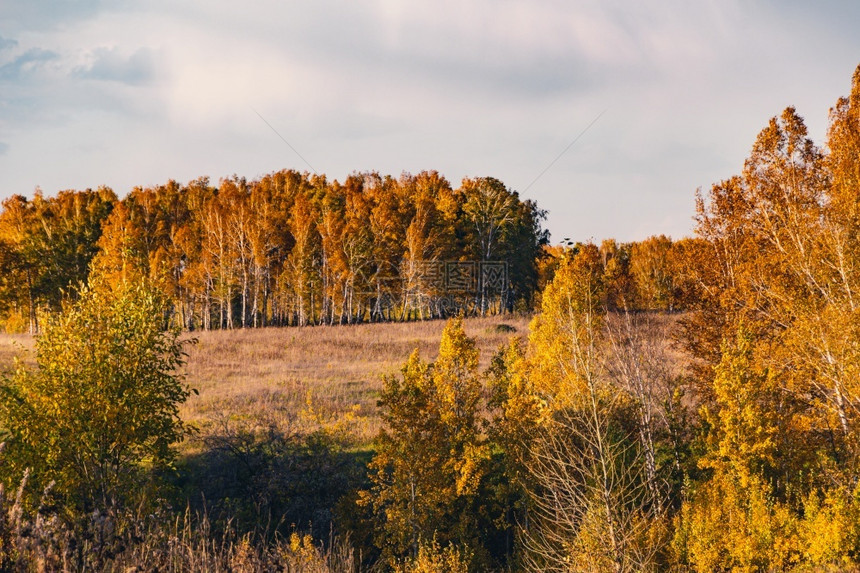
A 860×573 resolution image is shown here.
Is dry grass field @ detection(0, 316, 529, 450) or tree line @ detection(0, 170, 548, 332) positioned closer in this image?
dry grass field @ detection(0, 316, 529, 450)

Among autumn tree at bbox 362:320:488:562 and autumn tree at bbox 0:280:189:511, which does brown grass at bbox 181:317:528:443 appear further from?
autumn tree at bbox 362:320:488:562

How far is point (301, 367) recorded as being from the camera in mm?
39062

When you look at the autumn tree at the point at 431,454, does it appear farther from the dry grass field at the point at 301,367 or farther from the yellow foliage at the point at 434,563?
the dry grass field at the point at 301,367

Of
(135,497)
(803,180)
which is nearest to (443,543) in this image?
(135,497)

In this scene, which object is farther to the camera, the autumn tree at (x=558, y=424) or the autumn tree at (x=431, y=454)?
the autumn tree at (x=431, y=454)

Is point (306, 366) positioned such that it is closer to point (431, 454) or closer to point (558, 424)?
point (431, 454)

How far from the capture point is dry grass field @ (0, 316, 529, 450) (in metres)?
27.5

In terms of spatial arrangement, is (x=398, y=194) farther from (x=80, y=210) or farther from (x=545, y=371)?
(x=545, y=371)

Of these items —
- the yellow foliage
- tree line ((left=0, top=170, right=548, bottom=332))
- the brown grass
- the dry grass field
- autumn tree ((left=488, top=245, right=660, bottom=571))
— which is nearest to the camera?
the yellow foliage

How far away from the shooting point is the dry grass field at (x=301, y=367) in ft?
90.1

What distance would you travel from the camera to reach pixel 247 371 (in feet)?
123

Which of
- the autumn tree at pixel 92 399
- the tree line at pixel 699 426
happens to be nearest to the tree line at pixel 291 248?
the tree line at pixel 699 426

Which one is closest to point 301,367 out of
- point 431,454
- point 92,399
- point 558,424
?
point 431,454

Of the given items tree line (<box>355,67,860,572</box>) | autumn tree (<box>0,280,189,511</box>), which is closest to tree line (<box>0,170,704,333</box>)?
tree line (<box>355,67,860,572</box>)
